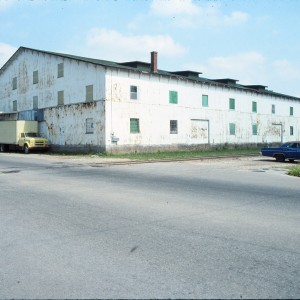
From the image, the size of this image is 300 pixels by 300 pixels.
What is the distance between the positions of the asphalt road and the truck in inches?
958

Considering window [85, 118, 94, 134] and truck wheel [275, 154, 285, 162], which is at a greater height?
window [85, 118, 94, 134]

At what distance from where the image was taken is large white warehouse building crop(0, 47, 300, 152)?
99.4ft

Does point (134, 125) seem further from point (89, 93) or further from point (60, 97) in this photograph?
point (60, 97)

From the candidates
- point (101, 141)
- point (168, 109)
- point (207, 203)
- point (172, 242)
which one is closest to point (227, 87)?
point (168, 109)

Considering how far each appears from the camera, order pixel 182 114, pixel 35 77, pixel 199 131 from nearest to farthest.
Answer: pixel 182 114, pixel 199 131, pixel 35 77

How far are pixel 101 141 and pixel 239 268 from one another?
25902 mm

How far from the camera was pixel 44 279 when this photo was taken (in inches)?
156

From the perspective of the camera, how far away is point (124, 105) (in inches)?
1208

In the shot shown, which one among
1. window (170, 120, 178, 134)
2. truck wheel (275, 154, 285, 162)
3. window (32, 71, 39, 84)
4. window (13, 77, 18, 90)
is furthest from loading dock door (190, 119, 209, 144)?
window (13, 77, 18, 90)

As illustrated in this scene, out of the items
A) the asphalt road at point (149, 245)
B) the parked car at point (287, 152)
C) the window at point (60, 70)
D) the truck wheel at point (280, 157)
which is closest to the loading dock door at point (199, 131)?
the window at point (60, 70)

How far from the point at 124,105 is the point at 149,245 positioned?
26129 millimetres

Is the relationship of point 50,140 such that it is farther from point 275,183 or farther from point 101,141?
point 275,183

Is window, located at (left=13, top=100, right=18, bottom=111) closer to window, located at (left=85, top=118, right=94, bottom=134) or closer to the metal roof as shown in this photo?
the metal roof

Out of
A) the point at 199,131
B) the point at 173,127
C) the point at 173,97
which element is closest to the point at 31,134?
the point at 173,127
